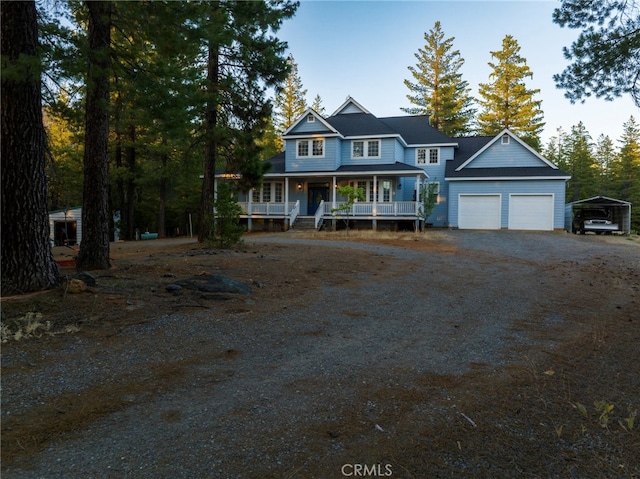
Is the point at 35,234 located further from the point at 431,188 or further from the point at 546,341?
the point at 431,188

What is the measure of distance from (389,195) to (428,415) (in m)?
22.4

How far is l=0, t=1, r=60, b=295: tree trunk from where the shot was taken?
5902mm

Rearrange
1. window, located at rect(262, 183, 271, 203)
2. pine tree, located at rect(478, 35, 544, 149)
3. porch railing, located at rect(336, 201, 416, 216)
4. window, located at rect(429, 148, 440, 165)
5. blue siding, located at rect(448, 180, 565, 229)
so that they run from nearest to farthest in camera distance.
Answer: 1. porch railing, located at rect(336, 201, 416, 216)
2. blue siding, located at rect(448, 180, 565, 229)
3. window, located at rect(262, 183, 271, 203)
4. window, located at rect(429, 148, 440, 165)
5. pine tree, located at rect(478, 35, 544, 149)

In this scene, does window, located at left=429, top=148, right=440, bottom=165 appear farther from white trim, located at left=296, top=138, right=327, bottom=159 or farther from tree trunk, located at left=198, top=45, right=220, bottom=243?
tree trunk, located at left=198, top=45, right=220, bottom=243

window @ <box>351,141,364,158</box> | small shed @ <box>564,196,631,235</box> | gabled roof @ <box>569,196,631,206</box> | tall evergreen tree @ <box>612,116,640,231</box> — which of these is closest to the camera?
gabled roof @ <box>569,196,631,206</box>

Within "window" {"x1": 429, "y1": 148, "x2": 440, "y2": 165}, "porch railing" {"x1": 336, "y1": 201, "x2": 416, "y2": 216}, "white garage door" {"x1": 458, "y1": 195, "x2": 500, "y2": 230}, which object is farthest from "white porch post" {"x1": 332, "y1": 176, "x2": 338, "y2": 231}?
"window" {"x1": 429, "y1": 148, "x2": 440, "y2": 165}

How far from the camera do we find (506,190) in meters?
23.3

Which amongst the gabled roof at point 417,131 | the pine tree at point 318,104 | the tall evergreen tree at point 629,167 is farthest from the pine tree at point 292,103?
the tall evergreen tree at point 629,167

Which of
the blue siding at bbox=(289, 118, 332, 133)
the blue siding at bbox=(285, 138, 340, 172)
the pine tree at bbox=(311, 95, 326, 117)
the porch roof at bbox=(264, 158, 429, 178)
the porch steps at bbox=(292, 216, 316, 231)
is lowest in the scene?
the porch steps at bbox=(292, 216, 316, 231)

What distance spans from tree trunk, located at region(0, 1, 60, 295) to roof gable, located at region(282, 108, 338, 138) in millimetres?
19205

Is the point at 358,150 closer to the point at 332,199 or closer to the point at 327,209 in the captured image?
the point at 332,199

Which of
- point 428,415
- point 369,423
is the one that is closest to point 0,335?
point 369,423

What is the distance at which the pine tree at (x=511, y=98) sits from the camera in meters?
38.5

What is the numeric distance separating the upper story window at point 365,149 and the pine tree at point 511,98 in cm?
1954
